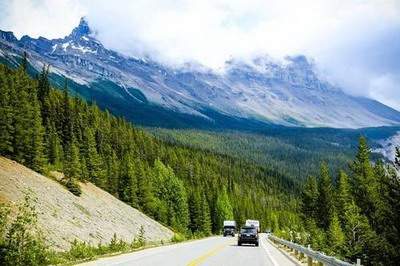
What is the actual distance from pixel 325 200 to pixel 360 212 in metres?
20.1

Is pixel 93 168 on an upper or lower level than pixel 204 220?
upper

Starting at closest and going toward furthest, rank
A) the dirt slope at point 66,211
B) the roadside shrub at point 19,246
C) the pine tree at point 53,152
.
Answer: the roadside shrub at point 19,246 → the dirt slope at point 66,211 → the pine tree at point 53,152

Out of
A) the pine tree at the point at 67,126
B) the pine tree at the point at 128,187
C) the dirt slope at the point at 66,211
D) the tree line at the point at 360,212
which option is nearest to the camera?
the tree line at the point at 360,212

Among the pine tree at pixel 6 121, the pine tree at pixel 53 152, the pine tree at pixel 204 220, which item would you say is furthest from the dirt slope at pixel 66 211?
the pine tree at pixel 204 220

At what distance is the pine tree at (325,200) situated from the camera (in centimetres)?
8038

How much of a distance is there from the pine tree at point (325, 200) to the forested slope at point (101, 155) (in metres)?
20.1

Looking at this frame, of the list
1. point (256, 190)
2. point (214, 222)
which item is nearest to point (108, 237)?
point (214, 222)

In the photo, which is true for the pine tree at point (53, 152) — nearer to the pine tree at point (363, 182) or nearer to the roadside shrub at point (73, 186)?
the roadside shrub at point (73, 186)

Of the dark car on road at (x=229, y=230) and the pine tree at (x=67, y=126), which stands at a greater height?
the pine tree at (x=67, y=126)

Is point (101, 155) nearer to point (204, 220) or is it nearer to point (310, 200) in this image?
point (204, 220)

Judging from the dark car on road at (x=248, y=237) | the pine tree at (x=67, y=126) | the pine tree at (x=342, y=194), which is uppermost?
the pine tree at (x=67, y=126)

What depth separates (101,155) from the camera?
339 feet

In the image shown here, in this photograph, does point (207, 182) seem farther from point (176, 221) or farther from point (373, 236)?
point (373, 236)

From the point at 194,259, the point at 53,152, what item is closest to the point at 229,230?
the point at 53,152
